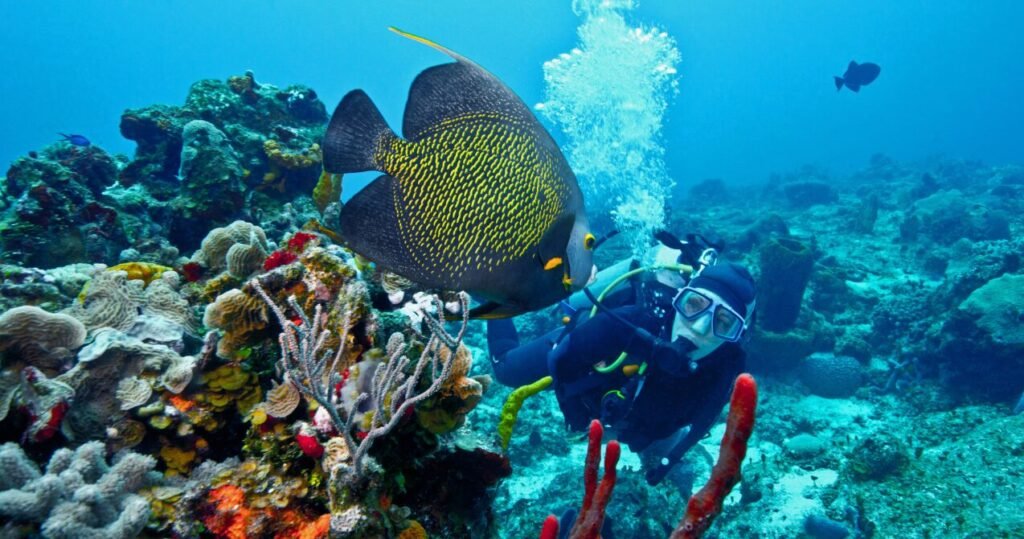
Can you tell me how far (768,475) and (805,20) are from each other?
585ft

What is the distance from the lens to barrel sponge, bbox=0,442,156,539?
137cm

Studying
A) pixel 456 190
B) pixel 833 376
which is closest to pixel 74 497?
pixel 456 190

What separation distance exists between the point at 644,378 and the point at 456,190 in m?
3.73

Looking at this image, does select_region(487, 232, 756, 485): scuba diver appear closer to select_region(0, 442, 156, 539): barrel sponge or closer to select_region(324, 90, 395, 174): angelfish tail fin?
select_region(324, 90, 395, 174): angelfish tail fin

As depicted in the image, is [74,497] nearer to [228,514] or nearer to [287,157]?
[228,514]

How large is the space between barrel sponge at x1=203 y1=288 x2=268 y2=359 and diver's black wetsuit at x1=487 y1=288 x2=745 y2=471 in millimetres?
2934

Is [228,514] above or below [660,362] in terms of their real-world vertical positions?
below

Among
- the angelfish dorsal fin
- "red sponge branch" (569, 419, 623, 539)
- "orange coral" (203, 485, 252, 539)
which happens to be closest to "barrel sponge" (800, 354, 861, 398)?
"red sponge branch" (569, 419, 623, 539)

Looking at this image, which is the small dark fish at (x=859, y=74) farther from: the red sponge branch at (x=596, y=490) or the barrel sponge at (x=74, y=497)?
the barrel sponge at (x=74, y=497)

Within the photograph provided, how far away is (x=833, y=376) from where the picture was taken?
7820 millimetres

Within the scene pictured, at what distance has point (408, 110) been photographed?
1445 mm

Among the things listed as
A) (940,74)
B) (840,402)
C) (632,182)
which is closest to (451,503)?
(840,402)

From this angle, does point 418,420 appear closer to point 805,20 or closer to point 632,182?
point 632,182

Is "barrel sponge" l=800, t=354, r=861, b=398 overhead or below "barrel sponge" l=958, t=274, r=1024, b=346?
below
